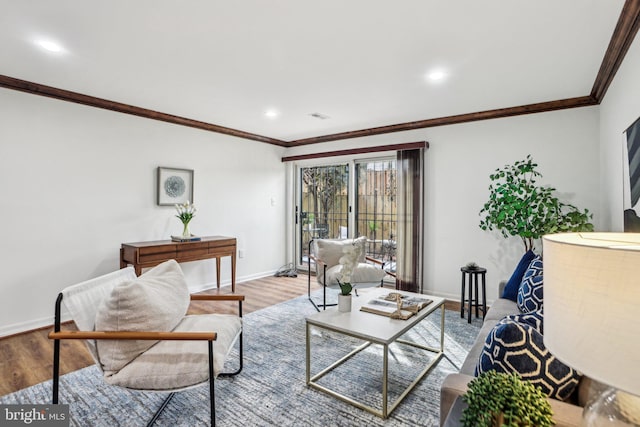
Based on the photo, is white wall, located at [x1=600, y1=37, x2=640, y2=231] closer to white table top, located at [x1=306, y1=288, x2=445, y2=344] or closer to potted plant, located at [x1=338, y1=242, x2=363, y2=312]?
white table top, located at [x1=306, y1=288, x2=445, y2=344]

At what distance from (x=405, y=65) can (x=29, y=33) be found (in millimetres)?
2704

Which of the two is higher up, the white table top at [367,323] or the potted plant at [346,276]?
the potted plant at [346,276]

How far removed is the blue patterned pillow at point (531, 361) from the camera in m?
1.12

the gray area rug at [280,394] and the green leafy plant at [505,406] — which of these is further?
the gray area rug at [280,394]

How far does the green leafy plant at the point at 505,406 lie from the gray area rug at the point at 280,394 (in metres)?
1.16

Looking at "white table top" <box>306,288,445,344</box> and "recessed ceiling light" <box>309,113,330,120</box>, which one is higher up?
"recessed ceiling light" <box>309,113,330,120</box>

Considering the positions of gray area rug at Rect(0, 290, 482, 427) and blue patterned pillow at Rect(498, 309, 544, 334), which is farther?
gray area rug at Rect(0, 290, 482, 427)

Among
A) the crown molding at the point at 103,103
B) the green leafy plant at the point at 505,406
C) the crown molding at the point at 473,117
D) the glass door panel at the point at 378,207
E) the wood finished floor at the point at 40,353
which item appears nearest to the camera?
the green leafy plant at the point at 505,406

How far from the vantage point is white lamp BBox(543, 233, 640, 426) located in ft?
1.79

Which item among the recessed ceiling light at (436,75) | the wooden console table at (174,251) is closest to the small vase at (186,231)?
the wooden console table at (174,251)

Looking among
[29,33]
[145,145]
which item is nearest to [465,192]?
[145,145]

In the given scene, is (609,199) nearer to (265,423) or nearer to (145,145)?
(265,423)

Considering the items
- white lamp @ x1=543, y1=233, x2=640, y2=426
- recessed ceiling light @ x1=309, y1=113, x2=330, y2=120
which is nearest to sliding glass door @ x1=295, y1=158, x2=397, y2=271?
recessed ceiling light @ x1=309, y1=113, x2=330, y2=120

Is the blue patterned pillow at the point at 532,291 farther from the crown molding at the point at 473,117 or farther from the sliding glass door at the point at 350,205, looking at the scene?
the sliding glass door at the point at 350,205
